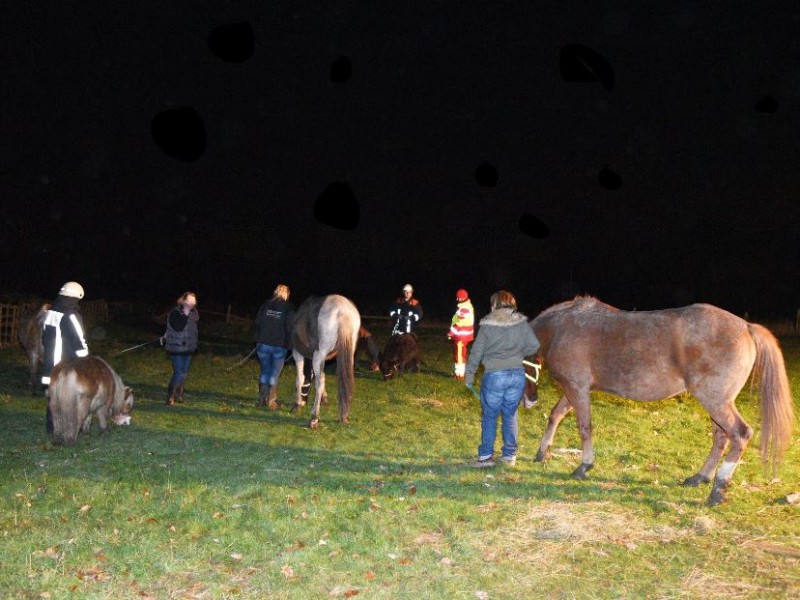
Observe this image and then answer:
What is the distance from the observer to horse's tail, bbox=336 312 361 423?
1039cm

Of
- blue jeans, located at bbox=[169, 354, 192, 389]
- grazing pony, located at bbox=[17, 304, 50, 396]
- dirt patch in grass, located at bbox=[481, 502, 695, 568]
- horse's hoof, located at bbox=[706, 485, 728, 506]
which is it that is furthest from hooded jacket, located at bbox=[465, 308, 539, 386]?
grazing pony, located at bbox=[17, 304, 50, 396]

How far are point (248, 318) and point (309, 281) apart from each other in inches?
820

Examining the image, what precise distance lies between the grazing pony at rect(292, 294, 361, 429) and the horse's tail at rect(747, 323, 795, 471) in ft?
18.2

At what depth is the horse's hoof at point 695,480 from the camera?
24.5 feet

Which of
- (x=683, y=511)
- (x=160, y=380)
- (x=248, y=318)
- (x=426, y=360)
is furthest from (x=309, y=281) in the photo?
(x=683, y=511)

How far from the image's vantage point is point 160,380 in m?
14.5

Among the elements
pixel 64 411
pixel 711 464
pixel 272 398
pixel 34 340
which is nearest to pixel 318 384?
pixel 272 398

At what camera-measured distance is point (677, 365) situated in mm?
7445

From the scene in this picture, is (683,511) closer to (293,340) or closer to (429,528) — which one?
(429,528)

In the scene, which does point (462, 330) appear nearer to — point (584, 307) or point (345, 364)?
point (345, 364)

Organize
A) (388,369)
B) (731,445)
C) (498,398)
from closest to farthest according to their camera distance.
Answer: (731,445) → (498,398) → (388,369)

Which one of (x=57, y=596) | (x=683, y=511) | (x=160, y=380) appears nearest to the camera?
(x=57, y=596)

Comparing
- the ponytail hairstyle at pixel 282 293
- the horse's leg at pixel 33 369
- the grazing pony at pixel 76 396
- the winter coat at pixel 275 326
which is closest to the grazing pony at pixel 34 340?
the horse's leg at pixel 33 369

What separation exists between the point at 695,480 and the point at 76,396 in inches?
300
